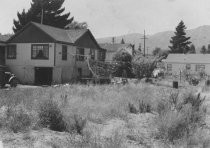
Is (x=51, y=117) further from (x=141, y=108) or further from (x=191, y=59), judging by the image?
(x=191, y=59)

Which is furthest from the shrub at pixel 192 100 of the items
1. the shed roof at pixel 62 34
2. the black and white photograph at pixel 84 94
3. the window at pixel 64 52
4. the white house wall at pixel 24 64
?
the window at pixel 64 52

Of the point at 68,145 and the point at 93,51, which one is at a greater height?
the point at 93,51

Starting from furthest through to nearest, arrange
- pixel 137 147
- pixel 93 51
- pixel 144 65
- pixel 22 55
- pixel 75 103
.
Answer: pixel 93 51 → pixel 144 65 → pixel 22 55 → pixel 75 103 → pixel 137 147

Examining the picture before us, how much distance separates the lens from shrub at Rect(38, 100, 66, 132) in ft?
31.6

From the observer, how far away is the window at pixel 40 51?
3222 cm

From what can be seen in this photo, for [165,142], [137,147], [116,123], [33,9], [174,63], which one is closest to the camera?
[137,147]

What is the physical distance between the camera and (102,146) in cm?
720

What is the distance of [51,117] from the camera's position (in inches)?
382

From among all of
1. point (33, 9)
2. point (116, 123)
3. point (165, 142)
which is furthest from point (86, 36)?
point (165, 142)

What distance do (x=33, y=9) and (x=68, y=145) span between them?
Answer: 53.7 m

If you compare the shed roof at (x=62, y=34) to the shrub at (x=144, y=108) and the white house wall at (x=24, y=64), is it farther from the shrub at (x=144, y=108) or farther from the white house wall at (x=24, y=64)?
the shrub at (x=144, y=108)

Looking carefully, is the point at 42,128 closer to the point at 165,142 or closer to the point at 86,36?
the point at 165,142

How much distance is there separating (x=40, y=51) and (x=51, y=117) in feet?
77.9

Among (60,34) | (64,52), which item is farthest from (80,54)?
(64,52)
